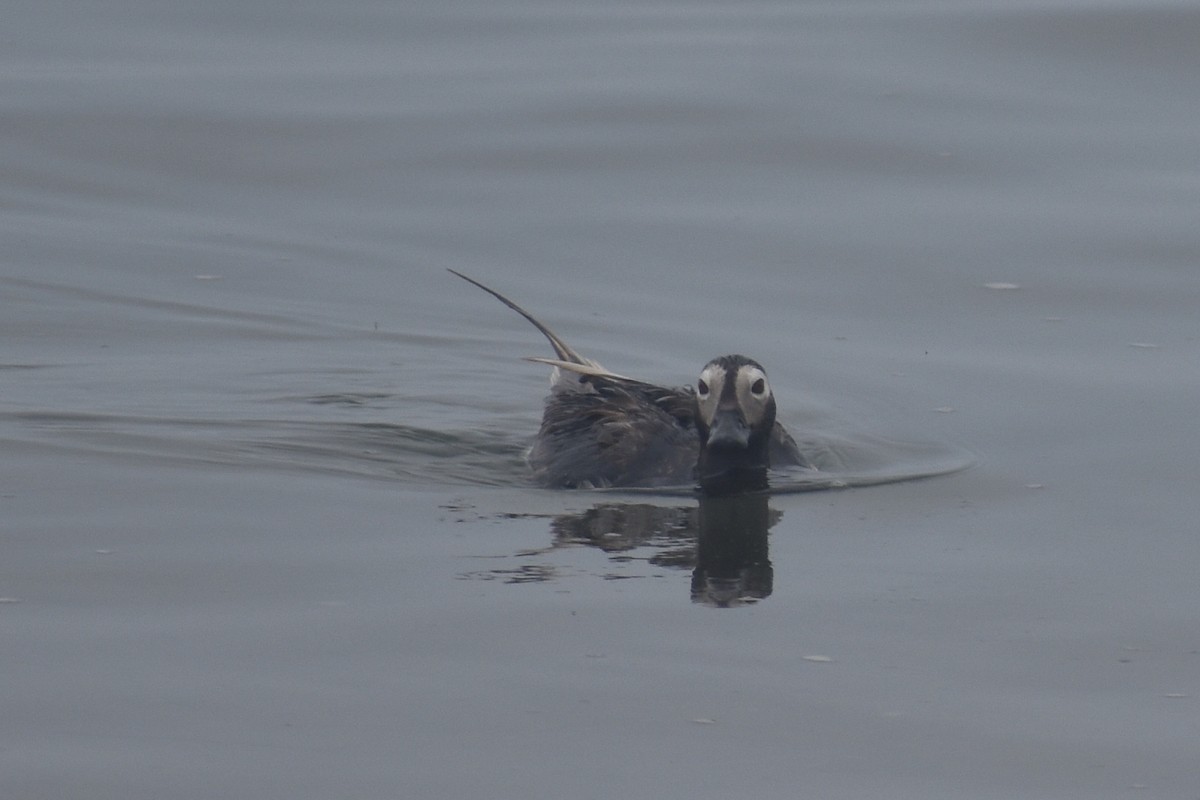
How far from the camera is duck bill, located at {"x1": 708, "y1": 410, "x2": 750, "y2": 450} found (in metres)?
9.52

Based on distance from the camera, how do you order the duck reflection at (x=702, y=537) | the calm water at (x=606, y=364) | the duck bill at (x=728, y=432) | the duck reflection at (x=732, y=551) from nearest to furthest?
the calm water at (x=606, y=364) → the duck reflection at (x=732, y=551) → the duck reflection at (x=702, y=537) → the duck bill at (x=728, y=432)

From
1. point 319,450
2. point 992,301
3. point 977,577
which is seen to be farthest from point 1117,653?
point 992,301

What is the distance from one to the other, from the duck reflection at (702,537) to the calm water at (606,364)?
37mm

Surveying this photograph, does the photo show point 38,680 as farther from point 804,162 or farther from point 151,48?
point 151,48

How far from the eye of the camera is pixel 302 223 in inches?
587

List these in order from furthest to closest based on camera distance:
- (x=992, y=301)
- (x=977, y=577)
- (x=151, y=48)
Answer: (x=151, y=48) → (x=992, y=301) → (x=977, y=577)

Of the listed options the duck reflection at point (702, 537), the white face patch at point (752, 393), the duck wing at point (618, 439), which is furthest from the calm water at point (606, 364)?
the white face patch at point (752, 393)

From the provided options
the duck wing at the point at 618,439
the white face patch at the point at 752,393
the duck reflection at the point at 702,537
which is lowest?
the duck reflection at the point at 702,537

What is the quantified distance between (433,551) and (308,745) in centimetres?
219

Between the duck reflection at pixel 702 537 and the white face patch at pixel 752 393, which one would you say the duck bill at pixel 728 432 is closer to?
the white face patch at pixel 752 393

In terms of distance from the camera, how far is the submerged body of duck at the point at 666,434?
31.5 feet

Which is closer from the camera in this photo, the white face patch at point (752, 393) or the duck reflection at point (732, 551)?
the duck reflection at point (732, 551)

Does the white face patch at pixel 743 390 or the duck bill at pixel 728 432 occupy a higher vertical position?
the white face patch at pixel 743 390

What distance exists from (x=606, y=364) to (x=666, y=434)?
179cm
